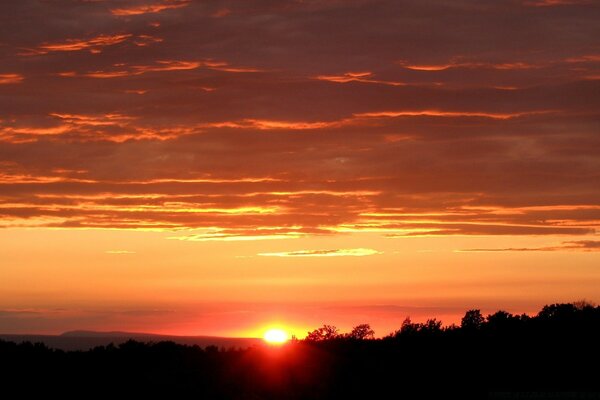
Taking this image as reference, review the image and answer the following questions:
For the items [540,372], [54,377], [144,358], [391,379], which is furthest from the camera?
[540,372]

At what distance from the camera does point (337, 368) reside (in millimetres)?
53281

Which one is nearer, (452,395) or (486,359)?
(452,395)

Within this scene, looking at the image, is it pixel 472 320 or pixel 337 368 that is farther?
pixel 472 320

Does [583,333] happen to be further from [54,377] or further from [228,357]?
[54,377]

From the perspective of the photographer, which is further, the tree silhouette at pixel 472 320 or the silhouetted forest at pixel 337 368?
the tree silhouette at pixel 472 320

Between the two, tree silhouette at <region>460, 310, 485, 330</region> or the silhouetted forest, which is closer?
→ the silhouetted forest

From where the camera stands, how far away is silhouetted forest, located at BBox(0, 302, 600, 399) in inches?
1805

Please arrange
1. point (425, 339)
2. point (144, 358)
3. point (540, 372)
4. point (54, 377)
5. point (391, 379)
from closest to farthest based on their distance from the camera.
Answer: point (54, 377) < point (144, 358) < point (391, 379) < point (540, 372) < point (425, 339)

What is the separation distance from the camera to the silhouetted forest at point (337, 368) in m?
45.8

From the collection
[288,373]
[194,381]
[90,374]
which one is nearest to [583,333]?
[288,373]

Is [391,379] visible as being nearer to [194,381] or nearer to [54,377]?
[194,381]

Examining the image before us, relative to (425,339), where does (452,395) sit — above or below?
below

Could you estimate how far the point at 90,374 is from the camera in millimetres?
46031

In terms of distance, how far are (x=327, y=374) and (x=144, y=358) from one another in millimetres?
9318
